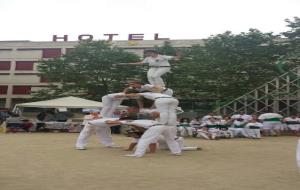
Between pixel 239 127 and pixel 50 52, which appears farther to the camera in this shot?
pixel 50 52

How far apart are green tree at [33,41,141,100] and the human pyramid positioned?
22689 mm

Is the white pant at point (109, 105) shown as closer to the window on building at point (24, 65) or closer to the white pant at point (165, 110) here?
the white pant at point (165, 110)

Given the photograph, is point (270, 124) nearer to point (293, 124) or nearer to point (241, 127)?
point (293, 124)

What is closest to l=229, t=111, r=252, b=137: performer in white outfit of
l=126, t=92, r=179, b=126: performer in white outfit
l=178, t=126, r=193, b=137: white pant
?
l=178, t=126, r=193, b=137: white pant

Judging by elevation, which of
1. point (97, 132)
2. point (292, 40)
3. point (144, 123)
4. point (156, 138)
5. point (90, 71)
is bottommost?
point (156, 138)

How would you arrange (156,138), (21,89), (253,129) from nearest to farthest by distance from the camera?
(156,138) < (253,129) < (21,89)

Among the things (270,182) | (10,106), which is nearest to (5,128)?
(270,182)

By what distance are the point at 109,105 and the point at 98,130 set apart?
3.06ft

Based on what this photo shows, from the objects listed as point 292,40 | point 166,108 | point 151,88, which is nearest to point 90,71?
point 292,40

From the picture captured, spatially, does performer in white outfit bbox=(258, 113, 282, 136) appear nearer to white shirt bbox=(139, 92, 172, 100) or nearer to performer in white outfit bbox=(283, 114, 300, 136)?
performer in white outfit bbox=(283, 114, 300, 136)

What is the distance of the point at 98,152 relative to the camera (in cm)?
1311

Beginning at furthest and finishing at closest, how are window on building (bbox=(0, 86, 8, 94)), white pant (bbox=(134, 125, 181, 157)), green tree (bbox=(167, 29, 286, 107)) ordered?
window on building (bbox=(0, 86, 8, 94)) → green tree (bbox=(167, 29, 286, 107)) → white pant (bbox=(134, 125, 181, 157))

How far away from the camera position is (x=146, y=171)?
356 inches

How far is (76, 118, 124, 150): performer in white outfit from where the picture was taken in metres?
13.8
